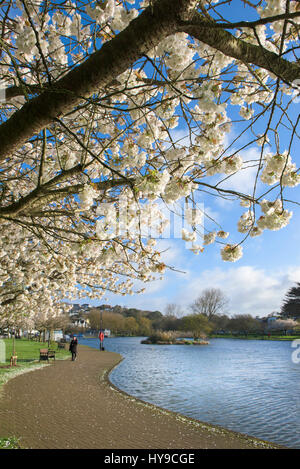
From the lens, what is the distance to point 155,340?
45.7 meters

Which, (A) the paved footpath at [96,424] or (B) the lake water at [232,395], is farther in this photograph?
(B) the lake water at [232,395]

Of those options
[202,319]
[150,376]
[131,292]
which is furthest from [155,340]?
[131,292]

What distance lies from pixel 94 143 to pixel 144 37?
2.84 meters

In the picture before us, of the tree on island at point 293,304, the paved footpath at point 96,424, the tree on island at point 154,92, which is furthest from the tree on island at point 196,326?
the tree on island at point 154,92

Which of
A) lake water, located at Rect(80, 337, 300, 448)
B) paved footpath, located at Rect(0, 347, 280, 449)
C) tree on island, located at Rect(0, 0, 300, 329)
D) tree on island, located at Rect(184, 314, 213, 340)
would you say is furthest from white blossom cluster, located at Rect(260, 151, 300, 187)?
tree on island, located at Rect(184, 314, 213, 340)

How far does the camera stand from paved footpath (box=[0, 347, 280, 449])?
512 cm

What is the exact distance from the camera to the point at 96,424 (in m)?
6.05

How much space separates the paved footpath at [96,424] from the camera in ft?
16.8

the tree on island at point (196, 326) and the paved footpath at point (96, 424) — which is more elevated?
the paved footpath at point (96, 424)

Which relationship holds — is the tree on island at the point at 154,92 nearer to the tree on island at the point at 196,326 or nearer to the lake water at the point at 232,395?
the lake water at the point at 232,395

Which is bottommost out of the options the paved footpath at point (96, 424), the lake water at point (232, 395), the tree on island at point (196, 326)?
the tree on island at point (196, 326)

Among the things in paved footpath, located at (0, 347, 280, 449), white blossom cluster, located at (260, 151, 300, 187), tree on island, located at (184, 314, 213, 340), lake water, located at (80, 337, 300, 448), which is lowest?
tree on island, located at (184, 314, 213, 340)

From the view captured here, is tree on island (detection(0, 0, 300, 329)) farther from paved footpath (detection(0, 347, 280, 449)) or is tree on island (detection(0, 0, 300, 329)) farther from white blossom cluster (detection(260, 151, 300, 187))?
paved footpath (detection(0, 347, 280, 449))

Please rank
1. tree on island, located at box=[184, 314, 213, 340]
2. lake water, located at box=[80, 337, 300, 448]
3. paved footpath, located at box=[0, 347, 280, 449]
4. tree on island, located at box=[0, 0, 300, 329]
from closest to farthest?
tree on island, located at box=[0, 0, 300, 329] < paved footpath, located at box=[0, 347, 280, 449] < lake water, located at box=[80, 337, 300, 448] < tree on island, located at box=[184, 314, 213, 340]
